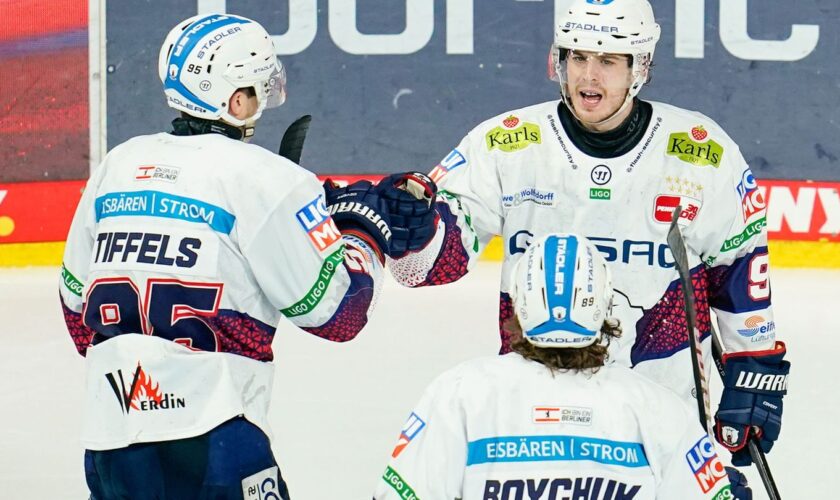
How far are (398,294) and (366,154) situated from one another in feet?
3.13

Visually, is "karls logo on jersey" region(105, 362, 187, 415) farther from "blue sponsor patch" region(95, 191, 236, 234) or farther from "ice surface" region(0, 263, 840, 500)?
"ice surface" region(0, 263, 840, 500)

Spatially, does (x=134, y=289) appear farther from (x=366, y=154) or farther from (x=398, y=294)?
(x=366, y=154)

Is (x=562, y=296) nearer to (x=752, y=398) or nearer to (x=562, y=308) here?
(x=562, y=308)

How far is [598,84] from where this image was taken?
3.52 m

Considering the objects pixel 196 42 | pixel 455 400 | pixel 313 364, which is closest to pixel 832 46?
pixel 313 364

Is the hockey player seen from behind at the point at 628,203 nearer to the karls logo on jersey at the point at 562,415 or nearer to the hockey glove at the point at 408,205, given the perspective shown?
the hockey glove at the point at 408,205

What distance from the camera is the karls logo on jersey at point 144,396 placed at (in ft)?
10.1

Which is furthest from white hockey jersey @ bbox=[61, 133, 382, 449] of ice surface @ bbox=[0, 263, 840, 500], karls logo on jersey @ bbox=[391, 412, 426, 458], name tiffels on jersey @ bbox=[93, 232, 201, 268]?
ice surface @ bbox=[0, 263, 840, 500]

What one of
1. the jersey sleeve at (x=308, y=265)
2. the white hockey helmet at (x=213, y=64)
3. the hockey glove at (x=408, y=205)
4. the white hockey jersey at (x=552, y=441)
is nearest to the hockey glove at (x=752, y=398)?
the hockey glove at (x=408, y=205)

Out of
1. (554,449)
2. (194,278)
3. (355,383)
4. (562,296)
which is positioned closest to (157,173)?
(194,278)

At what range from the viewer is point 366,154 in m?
7.74

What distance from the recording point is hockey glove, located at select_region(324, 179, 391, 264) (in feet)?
11.0

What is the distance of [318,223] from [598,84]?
77 cm

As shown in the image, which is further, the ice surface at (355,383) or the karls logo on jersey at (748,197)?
the ice surface at (355,383)
